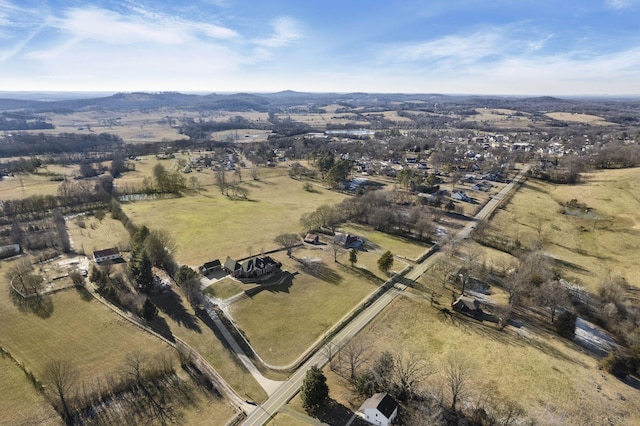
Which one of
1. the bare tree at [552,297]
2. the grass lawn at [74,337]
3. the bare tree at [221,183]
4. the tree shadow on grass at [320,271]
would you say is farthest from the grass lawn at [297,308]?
the bare tree at [221,183]

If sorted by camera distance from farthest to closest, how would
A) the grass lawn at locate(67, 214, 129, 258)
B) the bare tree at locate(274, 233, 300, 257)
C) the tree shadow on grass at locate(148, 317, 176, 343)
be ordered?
the grass lawn at locate(67, 214, 129, 258)
the bare tree at locate(274, 233, 300, 257)
the tree shadow on grass at locate(148, 317, 176, 343)

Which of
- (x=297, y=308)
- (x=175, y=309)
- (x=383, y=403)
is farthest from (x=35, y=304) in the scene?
(x=383, y=403)

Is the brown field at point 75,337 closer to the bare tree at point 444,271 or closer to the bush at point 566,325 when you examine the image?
the bare tree at point 444,271

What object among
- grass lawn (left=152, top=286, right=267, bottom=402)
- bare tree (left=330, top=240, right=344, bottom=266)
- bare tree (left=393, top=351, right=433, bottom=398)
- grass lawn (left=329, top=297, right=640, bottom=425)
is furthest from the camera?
bare tree (left=330, top=240, right=344, bottom=266)

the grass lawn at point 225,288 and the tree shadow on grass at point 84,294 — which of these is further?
the grass lawn at point 225,288

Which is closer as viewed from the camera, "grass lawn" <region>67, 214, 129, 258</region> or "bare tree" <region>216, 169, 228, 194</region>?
"grass lawn" <region>67, 214, 129, 258</region>

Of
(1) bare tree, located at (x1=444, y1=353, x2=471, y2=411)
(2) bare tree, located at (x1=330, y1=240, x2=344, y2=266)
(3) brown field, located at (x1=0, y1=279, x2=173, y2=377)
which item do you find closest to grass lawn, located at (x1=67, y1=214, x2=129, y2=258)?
(3) brown field, located at (x1=0, y1=279, x2=173, y2=377)

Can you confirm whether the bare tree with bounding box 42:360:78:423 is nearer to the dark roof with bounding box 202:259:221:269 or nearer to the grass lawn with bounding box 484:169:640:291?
the dark roof with bounding box 202:259:221:269
